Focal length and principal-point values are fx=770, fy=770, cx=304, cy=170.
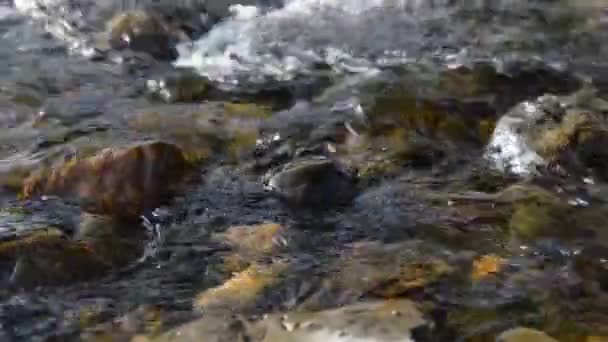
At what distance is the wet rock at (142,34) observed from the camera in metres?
7.55

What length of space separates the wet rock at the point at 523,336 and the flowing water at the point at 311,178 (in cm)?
7

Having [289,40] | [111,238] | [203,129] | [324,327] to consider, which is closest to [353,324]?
[324,327]

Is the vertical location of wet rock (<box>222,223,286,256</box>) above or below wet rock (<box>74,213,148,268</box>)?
below

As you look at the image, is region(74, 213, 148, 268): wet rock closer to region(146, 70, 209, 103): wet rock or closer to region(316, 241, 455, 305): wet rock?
region(316, 241, 455, 305): wet rock

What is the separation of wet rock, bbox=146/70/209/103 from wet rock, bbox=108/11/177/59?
775 mm

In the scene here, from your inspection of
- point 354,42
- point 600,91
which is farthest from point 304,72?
point 600,91

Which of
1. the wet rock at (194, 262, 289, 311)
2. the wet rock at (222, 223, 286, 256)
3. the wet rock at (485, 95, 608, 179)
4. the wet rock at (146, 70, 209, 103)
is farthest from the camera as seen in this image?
the wet rock at (146, 70, 209, 103)

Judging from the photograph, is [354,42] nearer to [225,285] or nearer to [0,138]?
[0,138]

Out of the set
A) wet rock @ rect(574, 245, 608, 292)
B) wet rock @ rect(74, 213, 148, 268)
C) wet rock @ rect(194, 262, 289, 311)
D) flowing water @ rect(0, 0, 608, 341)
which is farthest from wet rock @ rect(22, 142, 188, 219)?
wet rock @ rect(574, 245, 608, 292)

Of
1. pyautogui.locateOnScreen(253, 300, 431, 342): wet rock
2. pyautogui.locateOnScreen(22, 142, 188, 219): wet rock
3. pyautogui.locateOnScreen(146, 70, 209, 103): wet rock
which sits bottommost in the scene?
pyautogui.locateOnScreen(253, 300, 431, 342): wet rock

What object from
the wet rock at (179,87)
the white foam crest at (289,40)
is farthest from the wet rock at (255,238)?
the white foam crest at (289,40)

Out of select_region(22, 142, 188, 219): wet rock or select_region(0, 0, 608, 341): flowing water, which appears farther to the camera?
select_region(22, 142, 188, 219): wet rock

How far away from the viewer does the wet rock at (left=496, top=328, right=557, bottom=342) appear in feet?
11.2

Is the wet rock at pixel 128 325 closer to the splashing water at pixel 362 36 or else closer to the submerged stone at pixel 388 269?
the submerged stone at pixel 388 269
